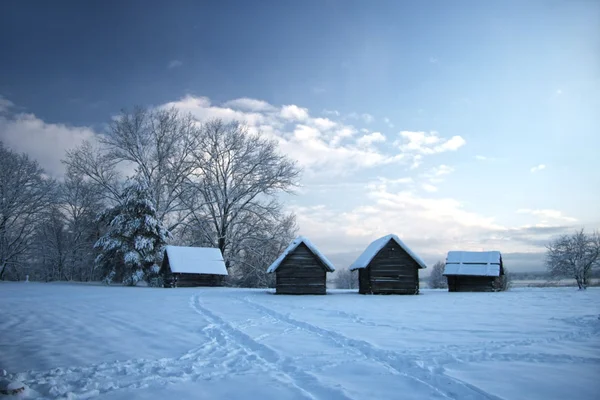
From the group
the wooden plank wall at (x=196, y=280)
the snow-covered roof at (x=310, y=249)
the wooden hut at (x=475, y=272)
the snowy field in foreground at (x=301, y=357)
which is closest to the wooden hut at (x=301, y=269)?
the snow-covered roof at (x=310, y=249)

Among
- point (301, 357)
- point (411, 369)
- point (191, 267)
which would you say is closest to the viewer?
point (411, 369)

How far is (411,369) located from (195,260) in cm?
2942

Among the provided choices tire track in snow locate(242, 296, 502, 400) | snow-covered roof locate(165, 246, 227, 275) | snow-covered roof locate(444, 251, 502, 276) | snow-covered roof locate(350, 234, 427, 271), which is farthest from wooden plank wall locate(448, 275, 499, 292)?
tire track in snow locate(242, 296, 502, 400)

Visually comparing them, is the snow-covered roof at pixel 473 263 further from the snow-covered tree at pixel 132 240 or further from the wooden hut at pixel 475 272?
the snow-covered tree at pixel 132 240

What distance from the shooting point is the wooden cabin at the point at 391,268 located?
2795 centimetres

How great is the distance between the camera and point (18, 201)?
3541 cm

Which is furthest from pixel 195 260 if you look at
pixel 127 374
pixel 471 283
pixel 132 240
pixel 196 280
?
pixel 127 374

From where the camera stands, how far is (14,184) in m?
35.1

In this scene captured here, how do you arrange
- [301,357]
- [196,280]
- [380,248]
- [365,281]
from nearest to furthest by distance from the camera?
[301,357] → [380,248] → [365,281] → [196,280]

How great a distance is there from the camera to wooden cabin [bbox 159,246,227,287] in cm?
3216

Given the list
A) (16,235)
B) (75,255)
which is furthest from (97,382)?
(75,255)

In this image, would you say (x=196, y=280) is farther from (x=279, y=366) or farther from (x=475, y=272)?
(x=279, y=366)

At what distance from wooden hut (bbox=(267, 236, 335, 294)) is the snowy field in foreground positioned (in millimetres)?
13533

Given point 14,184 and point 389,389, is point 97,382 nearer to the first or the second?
point 389,389
